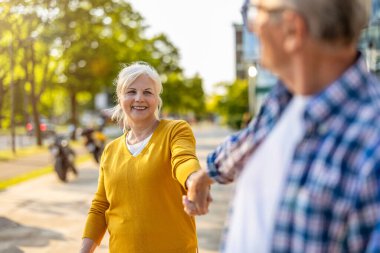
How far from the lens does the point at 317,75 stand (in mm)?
1269

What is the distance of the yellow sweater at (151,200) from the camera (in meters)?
2.62

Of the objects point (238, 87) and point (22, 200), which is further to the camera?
point (238, 87)

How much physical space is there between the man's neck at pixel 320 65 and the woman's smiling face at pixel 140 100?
5.28ft

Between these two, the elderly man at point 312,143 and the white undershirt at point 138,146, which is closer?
the elderly man at point 312,143

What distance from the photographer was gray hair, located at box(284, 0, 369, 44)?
1.24 metres

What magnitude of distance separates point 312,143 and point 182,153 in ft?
4.25

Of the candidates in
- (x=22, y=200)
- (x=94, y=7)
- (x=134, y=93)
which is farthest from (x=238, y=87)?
(x=134, y=93)

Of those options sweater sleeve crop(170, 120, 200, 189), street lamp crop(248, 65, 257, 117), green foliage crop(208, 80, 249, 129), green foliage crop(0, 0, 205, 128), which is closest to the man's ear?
sweater sleeve crop(170, 120, 200, 189)

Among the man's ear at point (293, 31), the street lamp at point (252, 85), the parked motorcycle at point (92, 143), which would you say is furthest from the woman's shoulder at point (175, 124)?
the street lamp at point (252, 85)

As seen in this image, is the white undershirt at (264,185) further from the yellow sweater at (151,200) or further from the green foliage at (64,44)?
the green foliage at (64,44)

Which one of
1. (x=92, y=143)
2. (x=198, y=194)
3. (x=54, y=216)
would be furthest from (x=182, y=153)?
(x=92, y=143)

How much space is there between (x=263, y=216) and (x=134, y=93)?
166 cm

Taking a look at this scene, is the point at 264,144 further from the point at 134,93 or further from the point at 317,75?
the point at 134,93

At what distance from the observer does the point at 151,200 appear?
263cm
